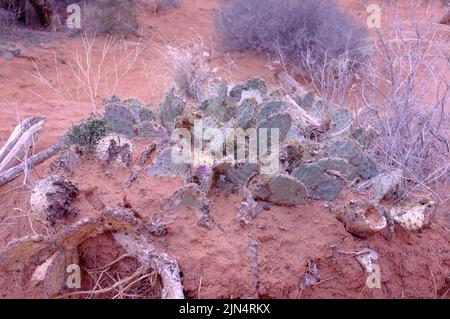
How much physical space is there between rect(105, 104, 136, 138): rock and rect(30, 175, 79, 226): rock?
25.1 inches

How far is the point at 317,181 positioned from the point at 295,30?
4.09 m

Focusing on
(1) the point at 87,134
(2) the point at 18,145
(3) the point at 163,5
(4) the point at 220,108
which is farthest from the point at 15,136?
(3) the point at 163,5

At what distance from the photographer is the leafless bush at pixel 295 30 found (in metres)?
6.13

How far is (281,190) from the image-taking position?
250 centimetres

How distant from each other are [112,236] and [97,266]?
15 centimetres

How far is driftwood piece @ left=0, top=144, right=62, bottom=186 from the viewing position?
283 centimetres

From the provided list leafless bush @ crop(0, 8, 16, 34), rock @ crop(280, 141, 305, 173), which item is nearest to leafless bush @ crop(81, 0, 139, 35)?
leafless bush @ crop(0, 8, 16, 34)

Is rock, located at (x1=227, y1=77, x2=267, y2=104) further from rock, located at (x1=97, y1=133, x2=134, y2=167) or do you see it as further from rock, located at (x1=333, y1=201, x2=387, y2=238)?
rock, located at (x1=333, y1=201, x2=387, y2=238)

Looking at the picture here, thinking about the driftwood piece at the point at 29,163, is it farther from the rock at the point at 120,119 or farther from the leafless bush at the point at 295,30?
the leafless bush at the point at 295,30

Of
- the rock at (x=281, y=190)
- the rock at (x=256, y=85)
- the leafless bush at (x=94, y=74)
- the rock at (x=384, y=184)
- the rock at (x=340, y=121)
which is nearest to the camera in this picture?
the rock at (x=281, y=190)

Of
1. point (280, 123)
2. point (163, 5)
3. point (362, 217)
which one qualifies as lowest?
point (163, 5)

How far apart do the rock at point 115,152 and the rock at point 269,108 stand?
33.9 inches

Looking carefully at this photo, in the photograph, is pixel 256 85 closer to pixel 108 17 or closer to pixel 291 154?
pixel 291 154

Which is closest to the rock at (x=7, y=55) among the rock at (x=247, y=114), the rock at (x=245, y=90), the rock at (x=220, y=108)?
the rock at (x=245, y=90)
